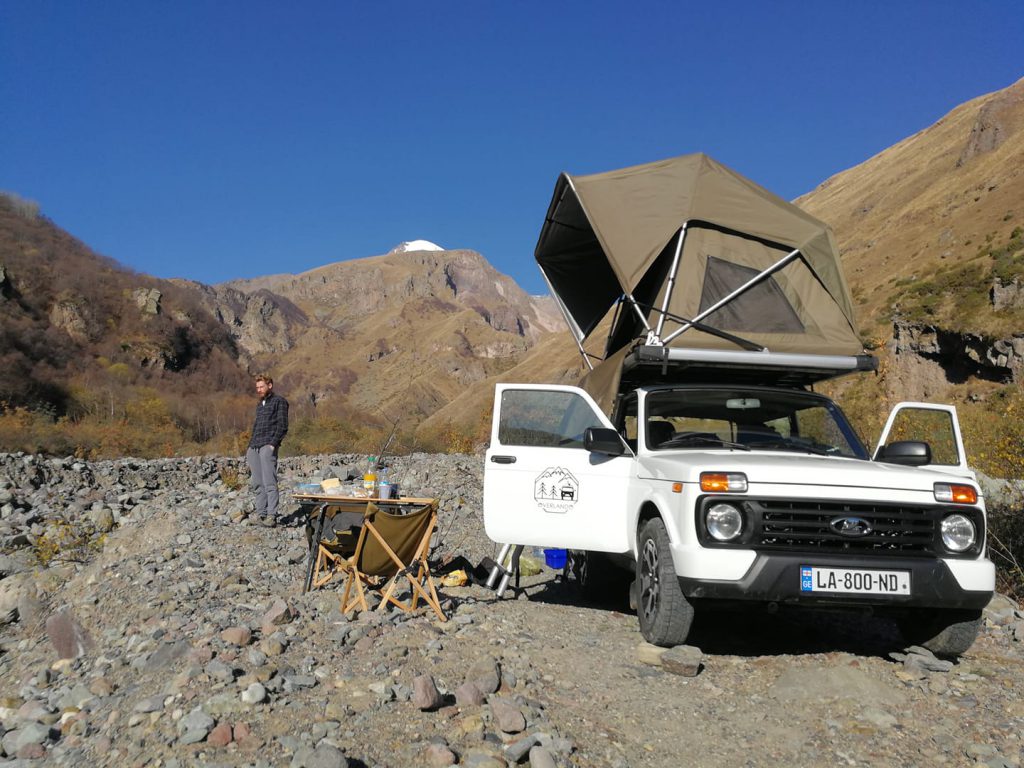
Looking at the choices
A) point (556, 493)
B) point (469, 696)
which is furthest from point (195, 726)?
point (556, 493)

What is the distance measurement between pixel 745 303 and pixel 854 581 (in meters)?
3.00

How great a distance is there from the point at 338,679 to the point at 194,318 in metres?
82.2

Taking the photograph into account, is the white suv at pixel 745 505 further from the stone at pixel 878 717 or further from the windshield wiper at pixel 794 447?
the stone at pixel 878 717

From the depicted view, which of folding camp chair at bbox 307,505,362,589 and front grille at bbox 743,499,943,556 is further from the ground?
front grille at bbox 743,499,943,556

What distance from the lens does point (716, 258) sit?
693cm

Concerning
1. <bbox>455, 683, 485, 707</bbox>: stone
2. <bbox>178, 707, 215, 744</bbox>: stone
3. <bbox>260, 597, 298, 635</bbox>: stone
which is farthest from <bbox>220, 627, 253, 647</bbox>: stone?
<bbox>455, 683, 485, 707</bbox>: stone

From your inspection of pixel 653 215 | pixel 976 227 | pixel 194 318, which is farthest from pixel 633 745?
pixel 194 318

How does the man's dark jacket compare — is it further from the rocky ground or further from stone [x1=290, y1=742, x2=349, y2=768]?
stone [x1=290, y1=742, x2=349, y2=768]

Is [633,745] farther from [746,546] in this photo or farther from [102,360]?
[102,360]

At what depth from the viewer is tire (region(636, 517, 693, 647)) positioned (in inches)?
192

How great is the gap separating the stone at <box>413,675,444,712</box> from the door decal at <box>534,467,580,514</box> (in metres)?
2.10

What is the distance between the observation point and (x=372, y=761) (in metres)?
3.45

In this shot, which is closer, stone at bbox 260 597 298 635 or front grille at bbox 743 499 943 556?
front grille at bbox 743 499 943 556

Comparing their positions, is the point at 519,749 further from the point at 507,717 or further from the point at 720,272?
the point at 720,272
